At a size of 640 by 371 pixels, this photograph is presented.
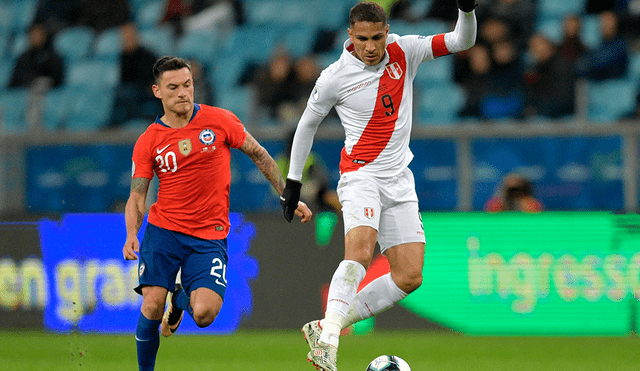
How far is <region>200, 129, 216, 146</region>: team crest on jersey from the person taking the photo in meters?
5.70

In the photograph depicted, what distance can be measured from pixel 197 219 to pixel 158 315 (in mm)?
642

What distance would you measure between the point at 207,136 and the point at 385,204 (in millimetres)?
1207

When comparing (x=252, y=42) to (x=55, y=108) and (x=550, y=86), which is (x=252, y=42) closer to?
(x=55, y=108)

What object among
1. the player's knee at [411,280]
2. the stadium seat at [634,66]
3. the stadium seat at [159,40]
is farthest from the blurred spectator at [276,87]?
the player's knee at [411,280]

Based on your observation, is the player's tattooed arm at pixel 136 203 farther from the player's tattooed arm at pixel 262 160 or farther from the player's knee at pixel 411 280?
the player's knee at pixel 411 280

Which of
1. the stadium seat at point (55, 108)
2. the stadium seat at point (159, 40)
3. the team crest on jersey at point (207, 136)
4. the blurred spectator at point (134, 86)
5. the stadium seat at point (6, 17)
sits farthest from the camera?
the stadium seat at point (6, 17)

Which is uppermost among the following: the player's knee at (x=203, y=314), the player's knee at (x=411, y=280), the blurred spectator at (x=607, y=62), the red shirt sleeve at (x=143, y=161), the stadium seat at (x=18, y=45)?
the stadium seat at (x=18, y=45)

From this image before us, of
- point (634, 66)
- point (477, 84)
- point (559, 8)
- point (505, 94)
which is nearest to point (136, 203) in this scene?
point (477, 84)

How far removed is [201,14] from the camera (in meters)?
12.1

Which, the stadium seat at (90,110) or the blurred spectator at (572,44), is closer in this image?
the blurred spectator at (572,44)

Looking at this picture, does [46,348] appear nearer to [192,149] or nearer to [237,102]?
[192,149]

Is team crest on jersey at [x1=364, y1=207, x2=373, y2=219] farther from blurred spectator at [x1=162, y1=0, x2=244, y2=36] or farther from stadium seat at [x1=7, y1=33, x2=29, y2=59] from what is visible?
stadium seat at [x1=7, y1=33, x2=29, y2=59]

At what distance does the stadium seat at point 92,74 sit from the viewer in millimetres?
11773

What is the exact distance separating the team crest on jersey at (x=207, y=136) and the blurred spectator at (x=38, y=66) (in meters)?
6.50
